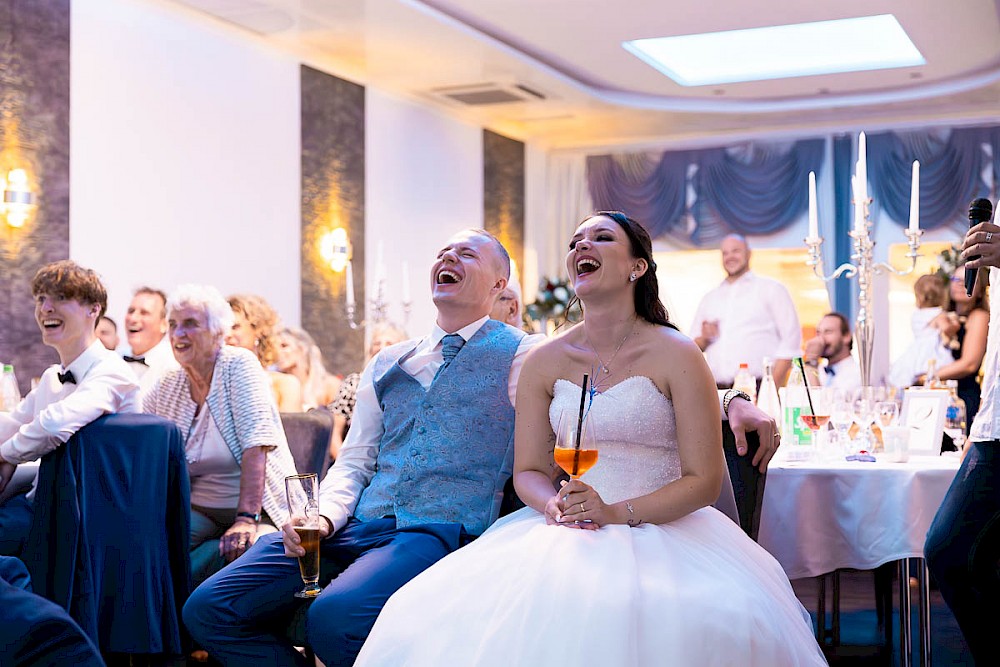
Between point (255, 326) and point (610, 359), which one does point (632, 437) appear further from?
point (255, 326)

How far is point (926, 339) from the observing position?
7121mm

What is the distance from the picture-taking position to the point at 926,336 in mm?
7125

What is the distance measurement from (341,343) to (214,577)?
6438 mm

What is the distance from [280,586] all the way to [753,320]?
5.22m

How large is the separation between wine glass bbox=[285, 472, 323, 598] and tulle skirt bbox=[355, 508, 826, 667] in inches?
17.2

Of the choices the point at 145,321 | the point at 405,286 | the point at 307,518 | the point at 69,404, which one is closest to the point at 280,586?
the point at 307,518

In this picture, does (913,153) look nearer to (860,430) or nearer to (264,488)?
(860,430)

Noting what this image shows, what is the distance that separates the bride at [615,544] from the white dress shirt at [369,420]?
31cm

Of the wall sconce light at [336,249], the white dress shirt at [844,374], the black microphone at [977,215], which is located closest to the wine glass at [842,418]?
the black microphone at [977,215]

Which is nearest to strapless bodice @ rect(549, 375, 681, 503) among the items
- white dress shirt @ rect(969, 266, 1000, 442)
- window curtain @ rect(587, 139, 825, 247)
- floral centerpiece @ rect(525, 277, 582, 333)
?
white dress shirt @ rect(969, 266, 1000, 442)

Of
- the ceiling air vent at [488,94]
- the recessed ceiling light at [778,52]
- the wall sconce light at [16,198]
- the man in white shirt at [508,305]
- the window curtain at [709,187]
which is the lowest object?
the man in white shirt at [508,305]

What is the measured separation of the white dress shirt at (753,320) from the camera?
7.23m

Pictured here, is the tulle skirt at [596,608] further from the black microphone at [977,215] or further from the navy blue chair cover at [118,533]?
the navy blue chair cover at [118,533]

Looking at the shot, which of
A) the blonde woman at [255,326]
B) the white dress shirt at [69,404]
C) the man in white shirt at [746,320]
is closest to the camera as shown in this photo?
the white dress shirt at [69,404]
